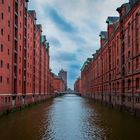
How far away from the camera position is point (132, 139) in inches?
858

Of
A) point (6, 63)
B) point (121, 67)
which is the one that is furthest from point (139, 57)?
point (6, 63)

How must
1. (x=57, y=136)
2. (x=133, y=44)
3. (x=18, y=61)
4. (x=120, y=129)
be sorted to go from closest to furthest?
(x=57, y=136) → (x=120, y=129) → (x=133, y=44) → (x=18, y=61)

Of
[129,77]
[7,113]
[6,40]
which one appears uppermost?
[6,40]

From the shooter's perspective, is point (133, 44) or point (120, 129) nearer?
point (120, 129)

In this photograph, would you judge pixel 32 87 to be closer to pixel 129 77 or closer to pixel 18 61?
pixel 18 61

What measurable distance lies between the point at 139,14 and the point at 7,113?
944 inches

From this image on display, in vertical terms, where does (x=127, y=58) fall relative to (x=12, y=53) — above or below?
below

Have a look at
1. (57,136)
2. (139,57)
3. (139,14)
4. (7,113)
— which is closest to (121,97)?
(139,57)

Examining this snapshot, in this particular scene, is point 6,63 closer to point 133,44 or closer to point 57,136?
point 133,44

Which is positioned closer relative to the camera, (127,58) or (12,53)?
(127,58)

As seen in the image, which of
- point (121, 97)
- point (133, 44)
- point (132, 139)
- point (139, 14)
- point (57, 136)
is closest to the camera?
point (132, 139)

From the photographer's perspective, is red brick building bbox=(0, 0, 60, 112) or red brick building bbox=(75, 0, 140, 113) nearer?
red brick building bbox=(75, 0, 140, 113)

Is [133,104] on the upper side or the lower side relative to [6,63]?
lower

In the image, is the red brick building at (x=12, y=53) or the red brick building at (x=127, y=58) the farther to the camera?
the red brick building at (x=12, y=53)
